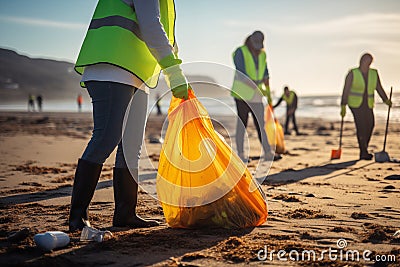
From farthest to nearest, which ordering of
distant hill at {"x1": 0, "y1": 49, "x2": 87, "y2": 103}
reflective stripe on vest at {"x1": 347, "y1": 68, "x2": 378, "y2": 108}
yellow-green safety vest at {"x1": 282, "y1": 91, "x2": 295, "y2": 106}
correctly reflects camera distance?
distant hill at {"x1": 0, "y1": 49, "x2": 87, "y2": 103} < yellow-green safety vest at {"x1": 282, "y1": 91, "x2": 295, "y2": 106} < reflective stripe on vest at {"x1": 347, "y1": 68, "x2": 378, "y2": 108}

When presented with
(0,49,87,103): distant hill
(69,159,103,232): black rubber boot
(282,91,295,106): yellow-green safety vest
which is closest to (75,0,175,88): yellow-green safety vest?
(69,159,103,232): black rubber boot

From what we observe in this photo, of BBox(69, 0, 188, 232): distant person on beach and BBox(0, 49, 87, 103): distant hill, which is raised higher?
BBox(0, 49, 87, 103): distant hill

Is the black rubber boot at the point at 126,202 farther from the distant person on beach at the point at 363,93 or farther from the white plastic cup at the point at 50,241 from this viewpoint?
the distant person on beach at the point at 363,93

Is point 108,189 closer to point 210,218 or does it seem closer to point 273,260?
point 210,218

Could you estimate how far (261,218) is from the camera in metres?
3.50

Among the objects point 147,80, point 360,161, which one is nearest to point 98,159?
point 147,80

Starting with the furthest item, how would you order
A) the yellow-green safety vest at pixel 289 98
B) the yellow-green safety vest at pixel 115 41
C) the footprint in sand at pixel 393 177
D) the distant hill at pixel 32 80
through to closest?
the distant hill at pixel 32 80 → the yellow-green safety vest at pixel 289 98 → the footprint in sand at pixel 393 177 → the yellow-green safety vest at pixel 115 41

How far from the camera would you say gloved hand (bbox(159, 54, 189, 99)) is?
10.5ft

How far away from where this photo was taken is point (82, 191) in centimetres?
323

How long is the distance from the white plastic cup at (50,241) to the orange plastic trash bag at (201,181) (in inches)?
33.8

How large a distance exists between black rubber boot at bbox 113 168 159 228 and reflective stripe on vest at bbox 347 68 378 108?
5758 millimetres

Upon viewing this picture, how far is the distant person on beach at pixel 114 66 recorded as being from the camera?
3148mm

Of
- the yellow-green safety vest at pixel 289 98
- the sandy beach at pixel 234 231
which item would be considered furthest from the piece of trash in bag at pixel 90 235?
the yellow-green safety vest at pixel 289 98

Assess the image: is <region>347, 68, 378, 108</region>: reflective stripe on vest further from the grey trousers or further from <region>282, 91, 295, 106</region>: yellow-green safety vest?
<region>282, 91, 295, 106</region>: yellow-green safety vest
